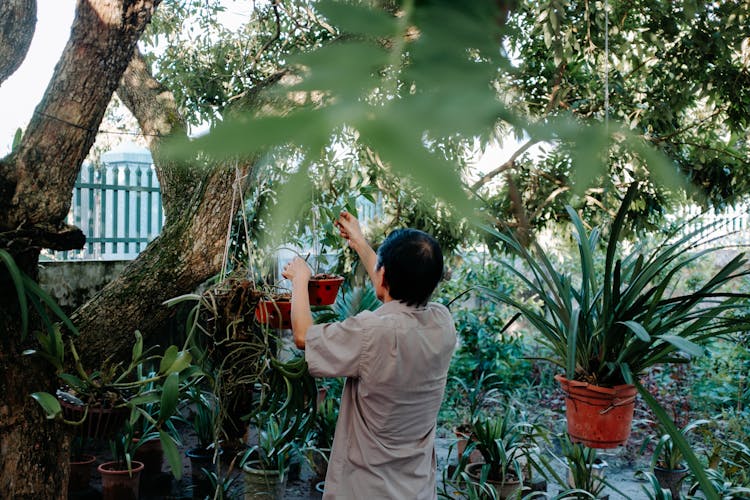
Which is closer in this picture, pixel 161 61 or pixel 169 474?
pixel 169 474

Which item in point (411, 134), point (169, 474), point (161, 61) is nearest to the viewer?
point (411, 134)

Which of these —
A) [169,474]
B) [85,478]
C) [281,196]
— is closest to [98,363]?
[85,478]

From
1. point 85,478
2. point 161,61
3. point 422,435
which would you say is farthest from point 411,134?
point 161,61

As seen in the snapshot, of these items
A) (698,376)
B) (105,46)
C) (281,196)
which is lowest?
(698,376)

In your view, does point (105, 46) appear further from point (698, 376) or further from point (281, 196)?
point (698, 376)

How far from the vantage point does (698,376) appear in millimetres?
5109

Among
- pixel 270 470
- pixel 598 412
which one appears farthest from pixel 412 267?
pixel 270 470

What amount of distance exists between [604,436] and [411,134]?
176cm

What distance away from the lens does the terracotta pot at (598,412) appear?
1743 mm

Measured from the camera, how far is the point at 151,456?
3.45 meters

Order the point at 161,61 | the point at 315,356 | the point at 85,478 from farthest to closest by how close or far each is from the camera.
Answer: the point at 161,61, the point at 85,478, the point at 315,356

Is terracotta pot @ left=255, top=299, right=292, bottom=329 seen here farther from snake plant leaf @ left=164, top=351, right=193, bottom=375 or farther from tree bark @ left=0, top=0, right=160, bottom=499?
tree bark @ left=0, top=0, right=160, bottom=499

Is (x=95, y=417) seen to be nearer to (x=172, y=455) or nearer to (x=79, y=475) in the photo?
(x=172, y=455)

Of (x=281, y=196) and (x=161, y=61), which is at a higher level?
(x=161, y=61)
